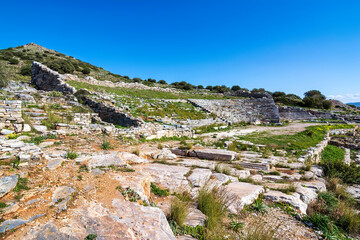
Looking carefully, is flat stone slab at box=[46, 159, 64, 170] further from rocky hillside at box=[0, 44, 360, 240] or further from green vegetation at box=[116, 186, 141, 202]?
green vegetation at box=[116, 186, 141, 202]

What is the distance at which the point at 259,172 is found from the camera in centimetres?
690

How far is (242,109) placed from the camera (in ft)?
93.6

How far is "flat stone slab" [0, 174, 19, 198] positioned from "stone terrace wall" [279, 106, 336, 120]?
37170 mm

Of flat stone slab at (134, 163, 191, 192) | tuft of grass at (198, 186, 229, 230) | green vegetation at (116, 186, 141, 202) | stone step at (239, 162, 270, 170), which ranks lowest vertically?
stone step at (239, 162, 270, 170)

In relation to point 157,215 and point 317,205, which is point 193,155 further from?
point 157,215

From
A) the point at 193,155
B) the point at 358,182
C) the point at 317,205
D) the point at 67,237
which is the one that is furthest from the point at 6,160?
the point at 358,182

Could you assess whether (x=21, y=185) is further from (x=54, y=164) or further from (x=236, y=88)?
(x=236, y=88)

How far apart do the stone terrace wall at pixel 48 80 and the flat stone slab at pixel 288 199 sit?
18.8 metres

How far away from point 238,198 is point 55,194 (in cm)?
405

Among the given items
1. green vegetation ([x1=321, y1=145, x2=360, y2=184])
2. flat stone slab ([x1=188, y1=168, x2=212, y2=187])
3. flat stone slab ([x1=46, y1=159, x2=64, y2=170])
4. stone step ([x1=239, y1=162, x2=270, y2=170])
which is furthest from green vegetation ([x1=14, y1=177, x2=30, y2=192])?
green vegetation ([x1=321, y1=145, x2=360, y2=184])

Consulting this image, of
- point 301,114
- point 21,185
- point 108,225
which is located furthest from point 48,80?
point 301,114

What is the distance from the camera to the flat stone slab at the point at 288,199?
13.9ft

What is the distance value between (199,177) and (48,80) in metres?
23.7

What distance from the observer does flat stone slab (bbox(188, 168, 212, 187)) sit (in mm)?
4832
